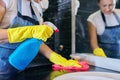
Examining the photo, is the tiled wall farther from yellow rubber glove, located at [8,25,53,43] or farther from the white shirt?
yellow rubber glove, located at [8,25,53,43]

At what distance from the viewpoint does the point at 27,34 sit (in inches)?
39.6

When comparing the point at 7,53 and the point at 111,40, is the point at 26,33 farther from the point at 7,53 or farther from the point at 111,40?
the point at 111,40

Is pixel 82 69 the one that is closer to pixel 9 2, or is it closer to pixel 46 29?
pixel 46 29

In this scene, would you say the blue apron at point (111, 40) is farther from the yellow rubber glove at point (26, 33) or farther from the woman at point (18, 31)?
the yellow rubber glove at point (26, 33)

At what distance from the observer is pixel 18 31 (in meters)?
0.98

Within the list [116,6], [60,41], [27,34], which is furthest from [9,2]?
[116,6]

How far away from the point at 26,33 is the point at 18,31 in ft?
0.15

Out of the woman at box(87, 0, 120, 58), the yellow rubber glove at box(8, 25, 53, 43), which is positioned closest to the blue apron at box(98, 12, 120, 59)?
the woman at box(87, 0, 120, 58)

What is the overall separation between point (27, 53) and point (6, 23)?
0.24 meters

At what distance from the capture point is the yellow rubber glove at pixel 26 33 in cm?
98

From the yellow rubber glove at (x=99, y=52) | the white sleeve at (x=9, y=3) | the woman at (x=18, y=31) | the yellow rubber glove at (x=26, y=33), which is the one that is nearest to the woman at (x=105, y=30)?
the yellow rubber glove at (x=99, y=52)

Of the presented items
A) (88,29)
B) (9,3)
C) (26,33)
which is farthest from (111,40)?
(9,3)

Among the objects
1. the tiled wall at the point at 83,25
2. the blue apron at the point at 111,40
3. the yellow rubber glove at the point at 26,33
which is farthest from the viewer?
the tiled wall at the point at 83,25

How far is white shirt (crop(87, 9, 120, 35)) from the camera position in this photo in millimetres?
1258
